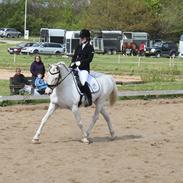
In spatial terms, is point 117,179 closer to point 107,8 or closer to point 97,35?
point 97,35

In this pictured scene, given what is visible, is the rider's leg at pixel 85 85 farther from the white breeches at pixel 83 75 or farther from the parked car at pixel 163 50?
the parked car at pixel 163 50

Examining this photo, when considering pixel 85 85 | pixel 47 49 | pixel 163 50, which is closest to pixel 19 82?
pixel 85 85

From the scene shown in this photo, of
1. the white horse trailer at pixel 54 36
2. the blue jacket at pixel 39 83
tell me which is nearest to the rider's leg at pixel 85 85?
the blue jacket at pixel 39 83

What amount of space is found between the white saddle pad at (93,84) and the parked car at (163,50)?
53.5 m

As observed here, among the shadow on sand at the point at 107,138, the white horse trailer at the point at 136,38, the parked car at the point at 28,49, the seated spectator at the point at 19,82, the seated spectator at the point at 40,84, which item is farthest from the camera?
the white horse trailer at the point at 136,38

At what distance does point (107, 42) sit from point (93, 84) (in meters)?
57.1

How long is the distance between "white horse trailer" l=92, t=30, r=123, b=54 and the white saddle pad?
5567 cm

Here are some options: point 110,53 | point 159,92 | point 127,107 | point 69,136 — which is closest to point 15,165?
point 69,136

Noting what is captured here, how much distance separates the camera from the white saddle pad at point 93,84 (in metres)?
12.2

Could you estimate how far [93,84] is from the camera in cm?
Answer: 1231

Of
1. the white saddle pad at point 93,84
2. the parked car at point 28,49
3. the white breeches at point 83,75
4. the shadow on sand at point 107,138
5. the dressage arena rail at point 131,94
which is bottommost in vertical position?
the shadow on sand at point 107,138

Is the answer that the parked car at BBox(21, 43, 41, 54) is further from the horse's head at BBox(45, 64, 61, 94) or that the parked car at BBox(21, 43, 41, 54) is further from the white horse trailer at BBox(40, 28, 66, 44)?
the horse's head at BBox(45, 64, 61, 94)

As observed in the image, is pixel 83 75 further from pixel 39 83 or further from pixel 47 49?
pixel 47 49

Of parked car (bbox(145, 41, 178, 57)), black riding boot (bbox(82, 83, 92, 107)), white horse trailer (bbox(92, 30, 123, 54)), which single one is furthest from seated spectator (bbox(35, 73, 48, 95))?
white horse trailer (bbox(92, 30, 123, 54))
